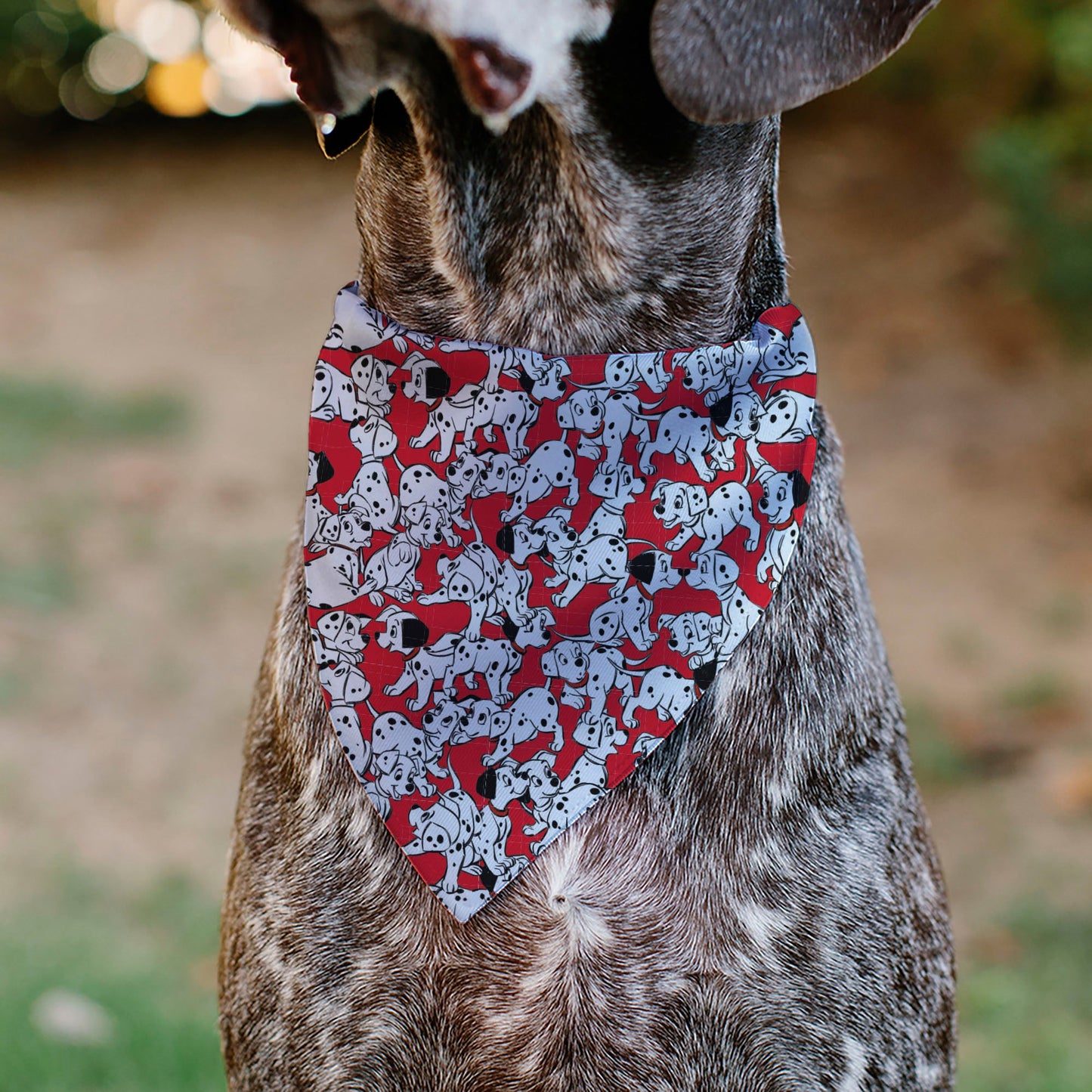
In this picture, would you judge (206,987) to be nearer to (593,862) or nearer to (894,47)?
(593,862)

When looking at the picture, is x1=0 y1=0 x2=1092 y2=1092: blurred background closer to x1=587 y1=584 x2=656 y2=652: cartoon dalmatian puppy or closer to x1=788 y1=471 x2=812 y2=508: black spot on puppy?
x1=587 y1=584 x2=656 y2=652: cartoon dalmatian puppy

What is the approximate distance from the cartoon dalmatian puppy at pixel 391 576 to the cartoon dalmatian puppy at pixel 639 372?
394 millimetres

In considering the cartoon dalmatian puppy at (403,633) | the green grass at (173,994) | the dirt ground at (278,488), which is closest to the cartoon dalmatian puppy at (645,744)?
the cartoon dalmatian puppy at (403,633)

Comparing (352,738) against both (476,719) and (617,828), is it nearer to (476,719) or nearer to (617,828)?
(476,719)

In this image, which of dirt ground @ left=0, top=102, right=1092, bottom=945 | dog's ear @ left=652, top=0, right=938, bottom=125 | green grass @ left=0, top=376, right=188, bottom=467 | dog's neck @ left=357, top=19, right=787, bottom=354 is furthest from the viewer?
green grass @ left=0, top=376, right=188, bottom=467

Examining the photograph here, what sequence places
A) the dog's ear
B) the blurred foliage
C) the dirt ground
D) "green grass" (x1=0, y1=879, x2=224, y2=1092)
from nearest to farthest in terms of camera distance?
the dog's ear
"green grass" (x1=0, y1=879, x2=224, y2=1092)
the dirt ground
the blurred foliage

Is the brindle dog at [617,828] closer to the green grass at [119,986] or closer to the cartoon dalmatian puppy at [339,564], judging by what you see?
the cartoon dalmatian puppy at [339,564]

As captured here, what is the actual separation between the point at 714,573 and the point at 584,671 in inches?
9.6

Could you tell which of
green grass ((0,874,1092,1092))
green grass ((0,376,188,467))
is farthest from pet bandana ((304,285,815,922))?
green grass ((0,376,188,467))

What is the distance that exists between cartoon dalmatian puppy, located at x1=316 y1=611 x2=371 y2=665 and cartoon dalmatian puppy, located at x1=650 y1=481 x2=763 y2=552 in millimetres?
478

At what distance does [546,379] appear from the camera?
2111 mm

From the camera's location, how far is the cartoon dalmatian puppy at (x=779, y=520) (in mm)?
2141

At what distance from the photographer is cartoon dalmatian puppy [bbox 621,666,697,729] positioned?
6.88 ft

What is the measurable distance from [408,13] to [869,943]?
57.3 inches
